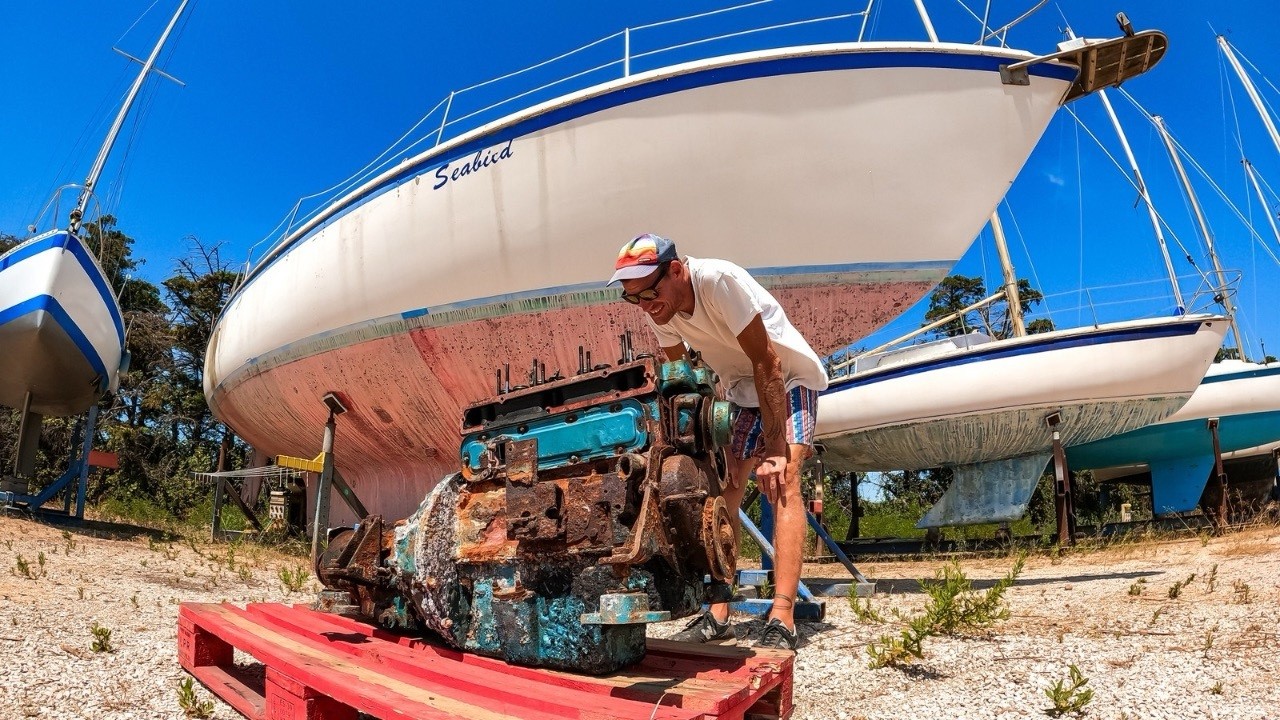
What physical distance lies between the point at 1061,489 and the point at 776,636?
690 cm

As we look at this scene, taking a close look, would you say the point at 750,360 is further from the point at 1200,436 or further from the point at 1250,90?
the point at 1250,90

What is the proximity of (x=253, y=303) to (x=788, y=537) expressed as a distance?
6957 millimetres

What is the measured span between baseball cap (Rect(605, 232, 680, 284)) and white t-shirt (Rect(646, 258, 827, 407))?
117 mm

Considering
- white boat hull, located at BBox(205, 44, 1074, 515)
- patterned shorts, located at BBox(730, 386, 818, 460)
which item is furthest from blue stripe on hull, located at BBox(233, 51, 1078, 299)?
patterned shorts, located at BBox(730, 386, 818, 460)

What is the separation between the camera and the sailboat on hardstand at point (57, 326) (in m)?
6.98

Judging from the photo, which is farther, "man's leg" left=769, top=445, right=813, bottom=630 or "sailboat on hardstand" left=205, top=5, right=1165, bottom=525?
"sailboat on hardstand" left=205, top=5, right=1165, bottom=525

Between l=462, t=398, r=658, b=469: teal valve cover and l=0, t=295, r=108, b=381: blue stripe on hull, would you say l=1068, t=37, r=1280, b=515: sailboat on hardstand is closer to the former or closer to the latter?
l=462, t=398, r=658, b=469: teal valve cover

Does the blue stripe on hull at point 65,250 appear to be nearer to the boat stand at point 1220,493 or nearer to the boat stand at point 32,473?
the boat stand at point 32,473

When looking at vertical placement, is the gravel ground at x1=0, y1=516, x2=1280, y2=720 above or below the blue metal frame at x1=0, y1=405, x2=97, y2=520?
below

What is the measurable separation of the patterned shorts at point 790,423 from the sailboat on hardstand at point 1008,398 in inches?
253

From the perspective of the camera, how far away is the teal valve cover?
6.12 feet

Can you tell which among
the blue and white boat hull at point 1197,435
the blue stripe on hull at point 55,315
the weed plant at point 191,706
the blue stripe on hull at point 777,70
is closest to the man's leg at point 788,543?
the weed plant at point 191,706

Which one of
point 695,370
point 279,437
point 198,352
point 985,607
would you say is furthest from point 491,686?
point 198,352

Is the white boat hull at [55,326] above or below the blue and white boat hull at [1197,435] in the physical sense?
above
